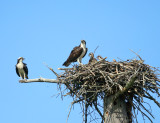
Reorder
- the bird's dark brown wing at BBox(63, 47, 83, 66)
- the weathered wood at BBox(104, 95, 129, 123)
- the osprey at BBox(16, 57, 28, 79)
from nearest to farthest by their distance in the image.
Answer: the weathered wood at BBox(104, 95, 129, 123) < the bird's dark brown wing at BBox(63, 47, 83, 66) < the osprey at BBox(16, 57, 28, 79)

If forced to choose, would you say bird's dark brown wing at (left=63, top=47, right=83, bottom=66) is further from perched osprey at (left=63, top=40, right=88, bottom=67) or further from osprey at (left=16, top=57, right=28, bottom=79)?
osprey at (left=16, top=57, right=28, bottom=79)

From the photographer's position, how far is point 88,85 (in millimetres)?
8188

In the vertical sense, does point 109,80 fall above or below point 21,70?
below

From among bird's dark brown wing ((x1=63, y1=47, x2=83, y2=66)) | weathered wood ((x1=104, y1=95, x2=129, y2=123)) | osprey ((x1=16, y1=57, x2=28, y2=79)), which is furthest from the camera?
osprey ((x1=16, y1=57, x2=28, y2=79))

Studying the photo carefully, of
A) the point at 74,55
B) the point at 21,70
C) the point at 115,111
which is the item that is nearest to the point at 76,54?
the point at 74,55

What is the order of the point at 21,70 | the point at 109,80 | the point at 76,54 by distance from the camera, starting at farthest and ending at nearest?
the point at 21,70
the point at 76,54
the point at 109,80

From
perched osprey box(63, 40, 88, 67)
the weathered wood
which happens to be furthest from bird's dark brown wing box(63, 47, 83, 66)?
the weathered wood

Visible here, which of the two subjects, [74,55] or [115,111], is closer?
[115,111]

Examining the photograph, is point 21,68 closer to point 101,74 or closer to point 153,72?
point 101,74

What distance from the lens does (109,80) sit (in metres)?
7.79

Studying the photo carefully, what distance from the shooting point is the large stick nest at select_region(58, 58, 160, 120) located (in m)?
7.79

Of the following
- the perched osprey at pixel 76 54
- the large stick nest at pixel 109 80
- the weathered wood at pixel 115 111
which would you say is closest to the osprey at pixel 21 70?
the perched osprey at pixel 76 54

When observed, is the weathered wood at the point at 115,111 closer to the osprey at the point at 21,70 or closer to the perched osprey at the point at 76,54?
the perched osprey at the point at 76,54

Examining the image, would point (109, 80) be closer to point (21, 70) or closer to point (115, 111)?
point (115, 111)
